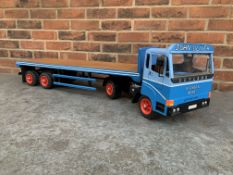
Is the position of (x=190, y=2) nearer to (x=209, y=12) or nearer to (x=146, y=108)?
(x=209, y=12)

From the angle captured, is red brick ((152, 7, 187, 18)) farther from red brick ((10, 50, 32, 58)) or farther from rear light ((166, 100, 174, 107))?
red brick ((10, 50, 32, 58))

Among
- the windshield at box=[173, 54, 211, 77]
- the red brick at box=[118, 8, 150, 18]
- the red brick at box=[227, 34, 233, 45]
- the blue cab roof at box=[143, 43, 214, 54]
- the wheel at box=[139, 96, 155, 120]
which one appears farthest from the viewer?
the red brick at box=[118, 8, 150, 18]

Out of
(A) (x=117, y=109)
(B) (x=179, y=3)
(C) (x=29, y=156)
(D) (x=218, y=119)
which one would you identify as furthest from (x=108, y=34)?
(C) (x=29, y=156)

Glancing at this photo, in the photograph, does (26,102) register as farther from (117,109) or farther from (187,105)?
(187,105)

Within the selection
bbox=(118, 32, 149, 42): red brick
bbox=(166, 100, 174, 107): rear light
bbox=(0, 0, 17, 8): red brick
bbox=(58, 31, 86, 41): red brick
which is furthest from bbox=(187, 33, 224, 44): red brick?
bbox=(0, 0, 17, 8): red brick

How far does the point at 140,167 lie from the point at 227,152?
1.57 meters

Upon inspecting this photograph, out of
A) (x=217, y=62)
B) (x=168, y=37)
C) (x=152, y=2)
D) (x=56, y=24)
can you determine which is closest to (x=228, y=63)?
(x=217, y=62)

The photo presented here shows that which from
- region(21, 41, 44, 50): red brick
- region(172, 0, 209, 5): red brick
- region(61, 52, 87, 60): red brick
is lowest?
region(61, 52, 87, 60): red brick

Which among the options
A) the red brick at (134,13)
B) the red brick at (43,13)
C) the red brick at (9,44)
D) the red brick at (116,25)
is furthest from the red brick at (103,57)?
→ the red brick at (9,44)

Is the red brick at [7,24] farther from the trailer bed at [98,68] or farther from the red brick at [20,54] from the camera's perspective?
the trailer bed at [98,68]

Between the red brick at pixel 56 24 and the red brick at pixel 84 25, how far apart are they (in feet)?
0.96

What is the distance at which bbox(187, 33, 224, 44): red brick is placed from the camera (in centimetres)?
632

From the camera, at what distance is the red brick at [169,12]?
6.41 metres

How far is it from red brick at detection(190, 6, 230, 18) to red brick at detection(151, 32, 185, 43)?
698 millimetres
